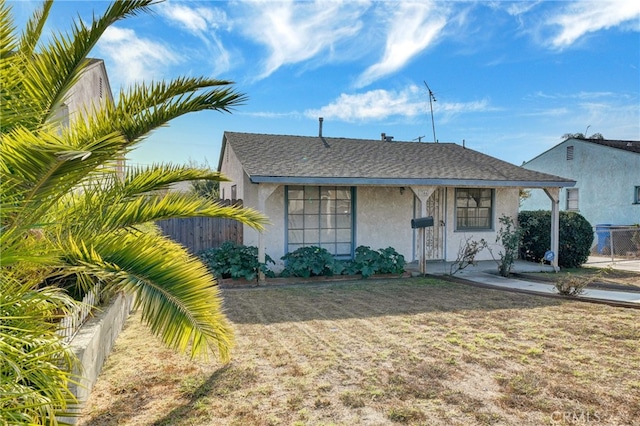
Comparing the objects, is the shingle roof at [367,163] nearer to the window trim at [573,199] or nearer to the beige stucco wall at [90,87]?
the beige stucco wall at [90,87]

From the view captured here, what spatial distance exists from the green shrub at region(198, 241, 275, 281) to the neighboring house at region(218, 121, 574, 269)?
374mm

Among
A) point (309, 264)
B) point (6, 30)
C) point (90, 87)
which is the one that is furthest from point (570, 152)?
point (6, 30)

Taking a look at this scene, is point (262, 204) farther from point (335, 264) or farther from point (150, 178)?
point (150, 178)

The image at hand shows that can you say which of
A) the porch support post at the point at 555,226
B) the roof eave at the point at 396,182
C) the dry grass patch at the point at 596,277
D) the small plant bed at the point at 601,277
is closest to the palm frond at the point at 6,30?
the roof eave at the point at 396,182

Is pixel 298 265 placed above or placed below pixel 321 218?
below

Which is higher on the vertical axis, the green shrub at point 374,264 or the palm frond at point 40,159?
the palm frond at point 40,159

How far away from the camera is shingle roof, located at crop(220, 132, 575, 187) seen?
31.8 feet

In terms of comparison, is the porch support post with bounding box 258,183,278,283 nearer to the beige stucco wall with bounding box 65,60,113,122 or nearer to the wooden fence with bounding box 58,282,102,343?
the beige stucco wall with bounding box 65,60,113,122

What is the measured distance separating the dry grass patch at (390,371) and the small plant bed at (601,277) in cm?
220

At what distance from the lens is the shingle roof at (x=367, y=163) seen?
9695mm

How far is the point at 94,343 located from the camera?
3.66m

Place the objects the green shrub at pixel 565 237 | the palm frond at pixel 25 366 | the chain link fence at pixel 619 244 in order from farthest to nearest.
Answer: the chain link fence at pixel 619 244, the green shrub at pixel 565 237, the palm frond at pixel 25 366

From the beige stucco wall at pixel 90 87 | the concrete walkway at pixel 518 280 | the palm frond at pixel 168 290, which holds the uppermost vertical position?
the beige stucco wall at pixel 90 87

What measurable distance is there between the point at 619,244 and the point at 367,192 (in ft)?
36.4
